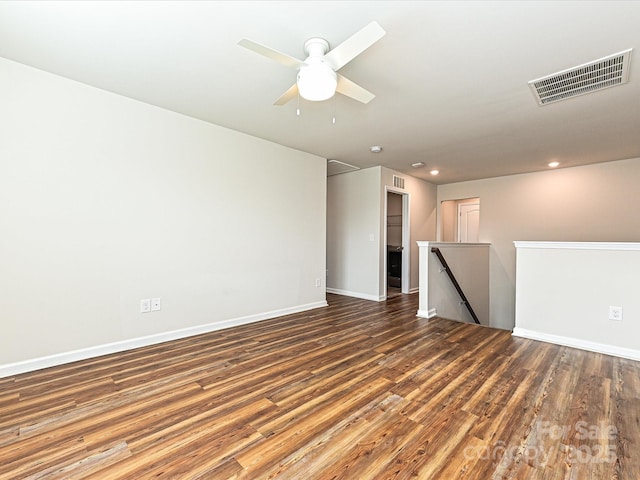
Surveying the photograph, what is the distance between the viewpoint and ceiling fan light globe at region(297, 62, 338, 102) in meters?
1.87

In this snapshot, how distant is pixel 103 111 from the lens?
2.77 meters

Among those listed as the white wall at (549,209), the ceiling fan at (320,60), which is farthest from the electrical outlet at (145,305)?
the white wall at (549,209)

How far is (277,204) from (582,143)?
165 inches

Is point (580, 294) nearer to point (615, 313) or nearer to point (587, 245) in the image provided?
point (615, 313)

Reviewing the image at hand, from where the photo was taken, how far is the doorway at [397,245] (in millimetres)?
6101

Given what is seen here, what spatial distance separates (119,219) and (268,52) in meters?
2.19

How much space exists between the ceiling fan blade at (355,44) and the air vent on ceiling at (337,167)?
325cm

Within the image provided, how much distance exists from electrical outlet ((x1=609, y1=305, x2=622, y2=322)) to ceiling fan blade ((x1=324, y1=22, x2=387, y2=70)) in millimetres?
3438

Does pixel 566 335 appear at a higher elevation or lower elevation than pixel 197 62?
lower

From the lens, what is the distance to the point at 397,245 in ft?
22.3

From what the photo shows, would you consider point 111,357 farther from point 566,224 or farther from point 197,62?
point 566,224

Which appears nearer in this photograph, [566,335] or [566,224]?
[566,335]

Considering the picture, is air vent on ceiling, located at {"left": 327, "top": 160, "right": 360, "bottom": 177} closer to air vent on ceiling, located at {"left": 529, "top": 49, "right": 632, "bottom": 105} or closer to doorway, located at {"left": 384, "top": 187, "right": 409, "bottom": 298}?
doorway, located at {"left": 384, "top": 187, "right": 409, "bottom": 298}

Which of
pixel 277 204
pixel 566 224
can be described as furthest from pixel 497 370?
pixel 566 224
